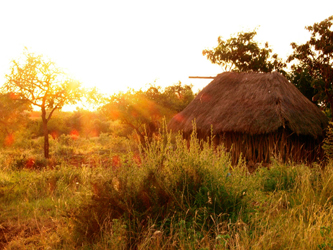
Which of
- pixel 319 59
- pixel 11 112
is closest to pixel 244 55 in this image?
pixel 319 59

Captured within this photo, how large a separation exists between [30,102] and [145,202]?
1216cm

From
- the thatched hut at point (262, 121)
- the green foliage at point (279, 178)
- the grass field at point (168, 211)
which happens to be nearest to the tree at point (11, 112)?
the thatched hut at point (262, 121)

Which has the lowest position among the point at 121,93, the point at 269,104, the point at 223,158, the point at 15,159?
the point at 15,159

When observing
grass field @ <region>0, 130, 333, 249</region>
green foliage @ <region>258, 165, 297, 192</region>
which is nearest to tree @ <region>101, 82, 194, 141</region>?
green foliage @ <region>258, 165, 297, 192</region>

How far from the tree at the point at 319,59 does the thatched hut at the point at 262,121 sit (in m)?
2.52

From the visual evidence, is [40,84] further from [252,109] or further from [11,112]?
[252,109]

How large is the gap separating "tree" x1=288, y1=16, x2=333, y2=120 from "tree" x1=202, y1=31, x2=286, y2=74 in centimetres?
324

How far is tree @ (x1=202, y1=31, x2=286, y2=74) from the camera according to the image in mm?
17609

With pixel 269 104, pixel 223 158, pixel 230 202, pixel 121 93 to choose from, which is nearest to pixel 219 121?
pixel 269 104

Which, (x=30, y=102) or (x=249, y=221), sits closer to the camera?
(x=249, y=221)

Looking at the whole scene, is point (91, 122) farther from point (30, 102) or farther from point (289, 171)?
point (289, 171)

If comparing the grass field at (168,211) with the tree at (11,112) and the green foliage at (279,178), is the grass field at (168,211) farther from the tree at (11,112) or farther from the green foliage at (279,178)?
the tree at (11,112)

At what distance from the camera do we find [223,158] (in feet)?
13.5

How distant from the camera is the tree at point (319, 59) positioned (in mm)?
12789
